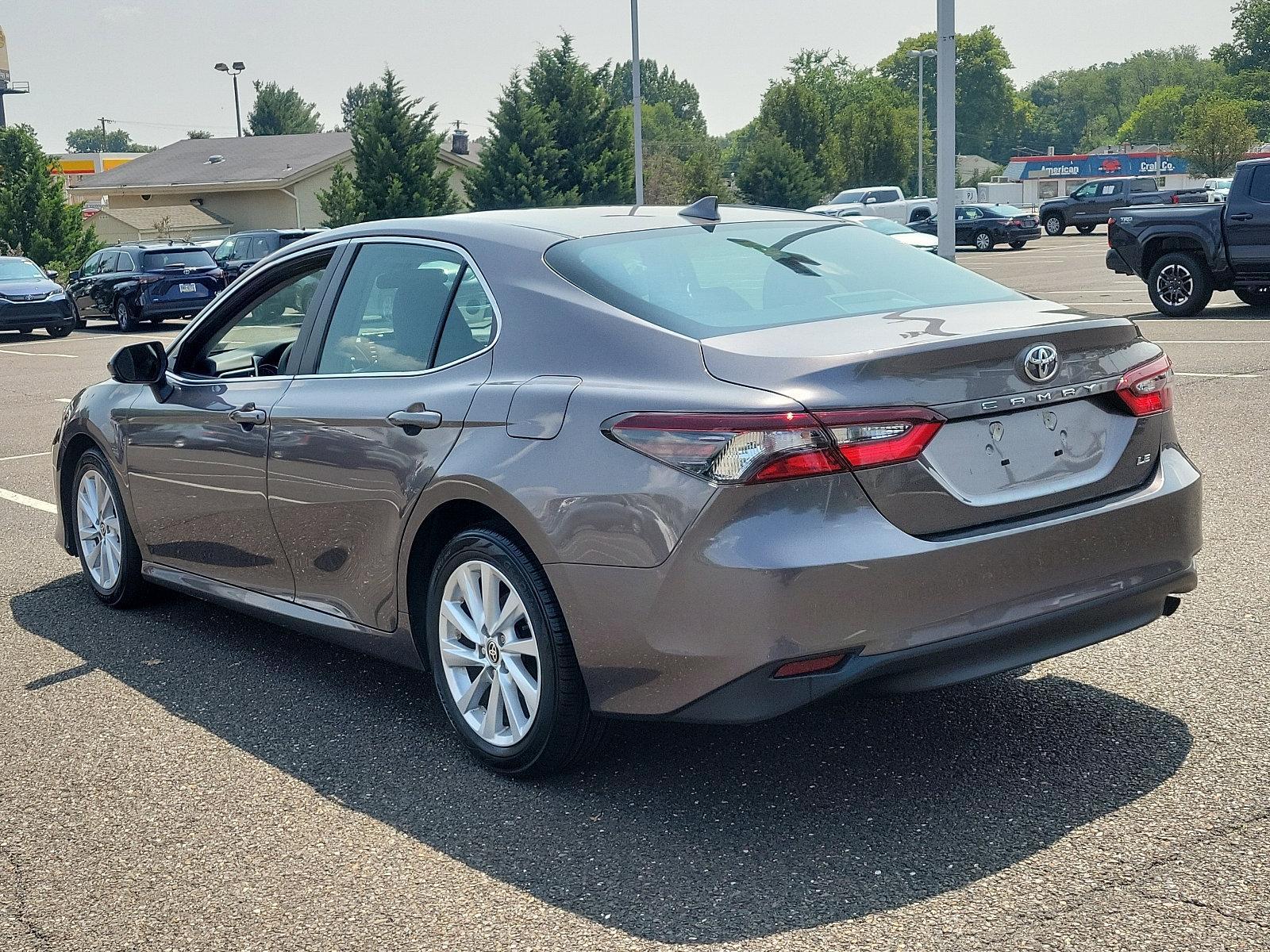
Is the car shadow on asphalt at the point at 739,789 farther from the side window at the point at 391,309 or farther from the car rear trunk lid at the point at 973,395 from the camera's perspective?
the side window at the point at 391,309

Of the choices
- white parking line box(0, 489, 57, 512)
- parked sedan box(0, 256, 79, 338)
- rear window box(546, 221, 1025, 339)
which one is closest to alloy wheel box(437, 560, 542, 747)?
rear window box(546, 221, 1025, 339)

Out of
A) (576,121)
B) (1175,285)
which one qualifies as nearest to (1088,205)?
(576,121)

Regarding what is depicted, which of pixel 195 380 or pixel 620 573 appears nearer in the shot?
pixel 620 573

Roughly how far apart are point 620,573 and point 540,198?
41.1 meters

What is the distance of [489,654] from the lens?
13.6ft

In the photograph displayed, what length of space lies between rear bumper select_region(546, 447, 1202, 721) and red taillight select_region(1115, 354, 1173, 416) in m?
0.34

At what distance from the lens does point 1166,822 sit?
360 cm

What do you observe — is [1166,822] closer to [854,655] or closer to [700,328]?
[854,655]

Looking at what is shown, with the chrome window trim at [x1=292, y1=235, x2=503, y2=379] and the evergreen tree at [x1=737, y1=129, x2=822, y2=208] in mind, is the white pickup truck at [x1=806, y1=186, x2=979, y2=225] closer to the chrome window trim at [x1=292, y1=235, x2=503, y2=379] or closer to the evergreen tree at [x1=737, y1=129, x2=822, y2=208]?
the evergreen tree at [x1=737, y1=129, x2=822, y2=208]

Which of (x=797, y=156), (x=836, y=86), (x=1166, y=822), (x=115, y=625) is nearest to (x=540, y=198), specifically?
(x=797, y=156)

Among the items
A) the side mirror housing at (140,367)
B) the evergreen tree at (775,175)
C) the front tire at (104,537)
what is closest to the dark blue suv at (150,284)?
the front tire at (104,537)

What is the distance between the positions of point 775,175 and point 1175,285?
42930mm

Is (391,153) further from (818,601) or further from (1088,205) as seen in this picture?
(818,601)

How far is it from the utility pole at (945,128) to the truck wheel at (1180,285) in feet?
14.5
